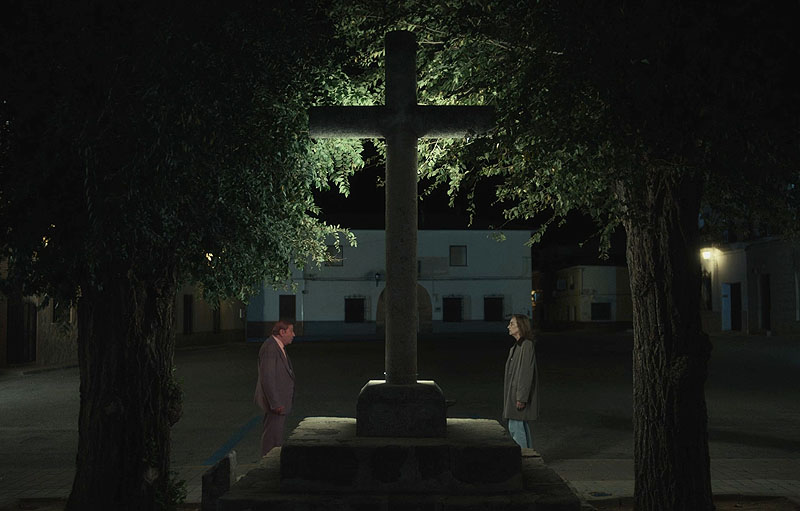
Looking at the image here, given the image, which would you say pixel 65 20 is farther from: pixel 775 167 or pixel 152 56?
pixel 775 167

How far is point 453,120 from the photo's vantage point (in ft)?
19.2

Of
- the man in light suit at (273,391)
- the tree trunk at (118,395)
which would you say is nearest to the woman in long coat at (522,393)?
the man in light suit at (273,391)

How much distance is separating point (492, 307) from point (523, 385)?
4396 cm

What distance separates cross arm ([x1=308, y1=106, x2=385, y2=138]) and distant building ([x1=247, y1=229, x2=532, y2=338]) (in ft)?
141

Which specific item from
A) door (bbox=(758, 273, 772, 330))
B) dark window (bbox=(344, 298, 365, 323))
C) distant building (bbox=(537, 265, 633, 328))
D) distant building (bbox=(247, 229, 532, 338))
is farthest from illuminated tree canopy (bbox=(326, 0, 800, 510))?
distant building (bbox=(537, 265, 633, 328))

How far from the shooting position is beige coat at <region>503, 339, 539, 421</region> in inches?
307

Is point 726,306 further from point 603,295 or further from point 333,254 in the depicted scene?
point 333,254

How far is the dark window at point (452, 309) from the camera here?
167 feet

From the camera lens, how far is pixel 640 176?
5934 mm

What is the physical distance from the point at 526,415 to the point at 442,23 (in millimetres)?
4048

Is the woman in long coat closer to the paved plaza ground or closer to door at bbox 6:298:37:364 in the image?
the paved plaza ground

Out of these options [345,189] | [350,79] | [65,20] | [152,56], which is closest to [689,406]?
[345,189]

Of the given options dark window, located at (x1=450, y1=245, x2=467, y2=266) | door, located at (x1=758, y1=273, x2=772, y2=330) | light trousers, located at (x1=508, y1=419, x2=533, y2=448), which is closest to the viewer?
light trousers, located at (x1=508, y1=419, x2=533, y2=448)

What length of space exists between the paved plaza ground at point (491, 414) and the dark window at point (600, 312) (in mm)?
36184
